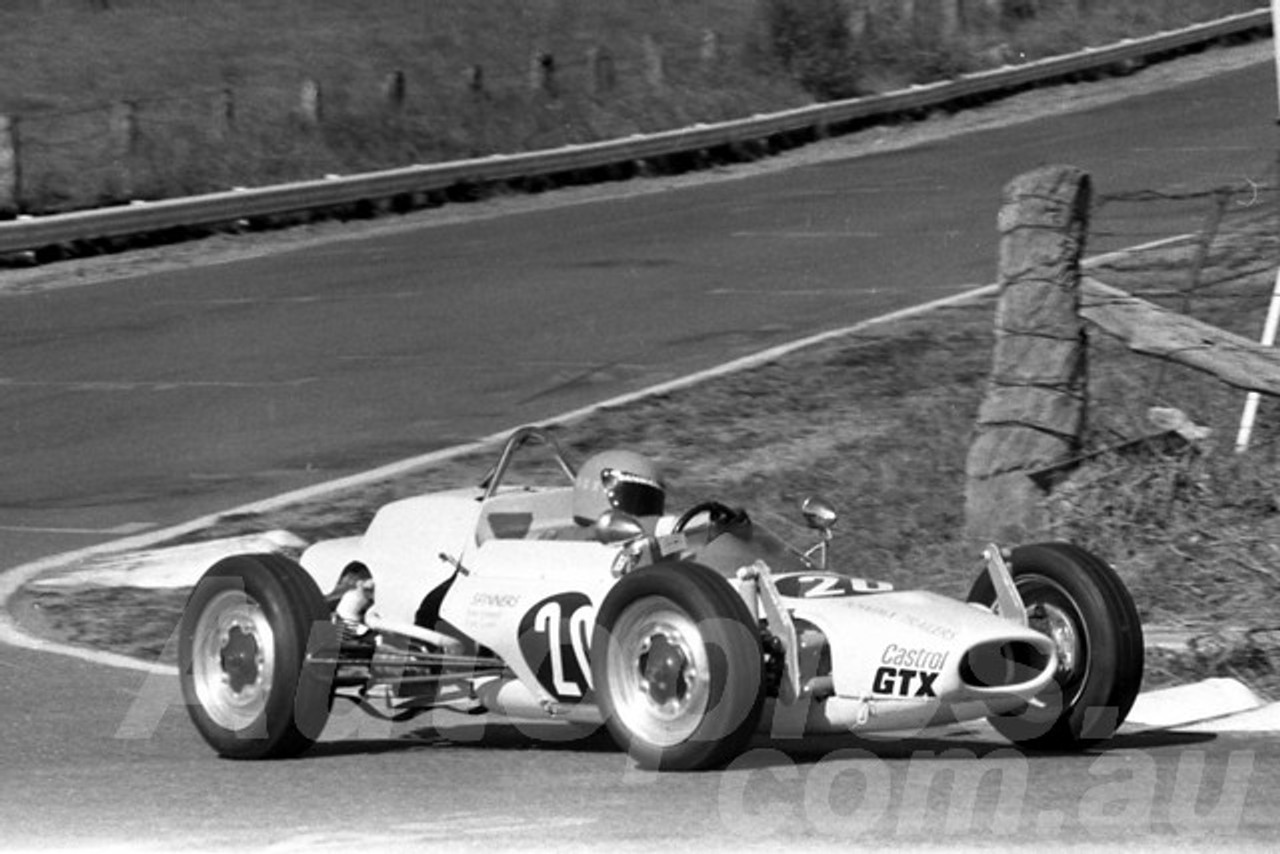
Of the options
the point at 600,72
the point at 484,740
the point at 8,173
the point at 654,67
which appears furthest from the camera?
the point at 654,67

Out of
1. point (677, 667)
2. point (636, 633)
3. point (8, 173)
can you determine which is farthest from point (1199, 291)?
point (8, 173)

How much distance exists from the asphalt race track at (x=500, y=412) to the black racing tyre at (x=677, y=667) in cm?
14

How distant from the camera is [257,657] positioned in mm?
8359

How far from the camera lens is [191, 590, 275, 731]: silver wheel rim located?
8320mm

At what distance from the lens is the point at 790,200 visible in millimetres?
26000

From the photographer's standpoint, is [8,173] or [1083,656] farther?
[8,173]

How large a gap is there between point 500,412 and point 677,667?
28.4 ft

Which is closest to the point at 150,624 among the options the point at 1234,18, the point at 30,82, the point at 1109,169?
the point at 1109,169

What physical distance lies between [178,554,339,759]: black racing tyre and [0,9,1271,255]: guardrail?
14.6m

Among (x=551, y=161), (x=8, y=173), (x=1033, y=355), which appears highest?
(x=1033, y=355)

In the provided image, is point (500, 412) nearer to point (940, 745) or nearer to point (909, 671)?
point (940, 745)

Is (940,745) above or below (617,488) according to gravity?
below

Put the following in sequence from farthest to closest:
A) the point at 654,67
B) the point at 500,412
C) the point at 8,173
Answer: the point at 654,67
the point at 8,173
the point at 500,412

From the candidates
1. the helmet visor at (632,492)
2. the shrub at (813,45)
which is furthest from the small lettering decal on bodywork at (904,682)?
→ the shrub at (813,45)
